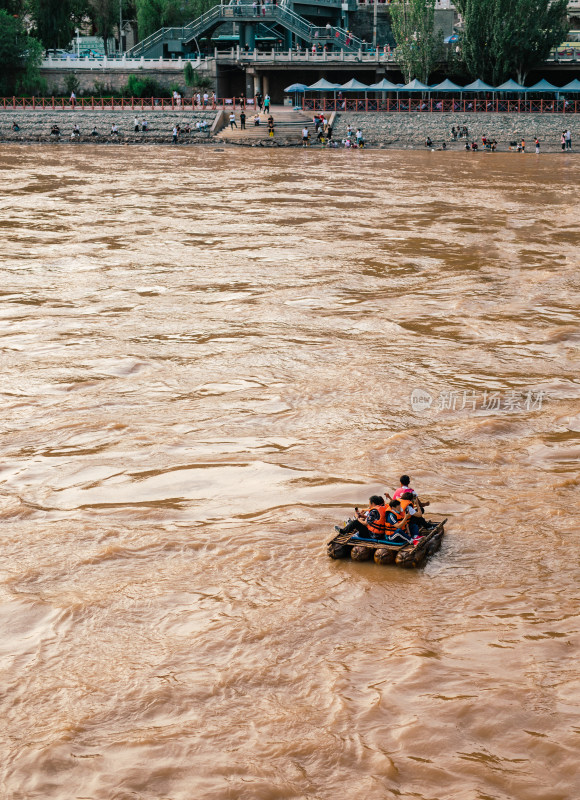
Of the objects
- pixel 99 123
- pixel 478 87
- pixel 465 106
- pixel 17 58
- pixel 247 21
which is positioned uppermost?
pixel 247 21

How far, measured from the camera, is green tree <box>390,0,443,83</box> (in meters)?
52.3

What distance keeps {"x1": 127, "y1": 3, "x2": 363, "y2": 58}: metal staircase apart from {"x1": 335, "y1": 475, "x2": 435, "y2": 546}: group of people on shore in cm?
5415

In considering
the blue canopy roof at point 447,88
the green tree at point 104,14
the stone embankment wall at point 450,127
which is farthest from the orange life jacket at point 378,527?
the green tree at point 104,14

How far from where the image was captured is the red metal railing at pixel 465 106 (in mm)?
47656

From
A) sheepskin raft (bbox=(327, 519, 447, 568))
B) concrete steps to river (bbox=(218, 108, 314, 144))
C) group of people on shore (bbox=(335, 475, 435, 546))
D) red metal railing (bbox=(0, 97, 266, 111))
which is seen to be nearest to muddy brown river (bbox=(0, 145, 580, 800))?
sheepskin raft (bbox=(327, 519, 447, 568))

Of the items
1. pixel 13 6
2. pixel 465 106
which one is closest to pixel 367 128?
pixel 465 106

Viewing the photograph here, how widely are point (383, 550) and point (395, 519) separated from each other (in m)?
0.30

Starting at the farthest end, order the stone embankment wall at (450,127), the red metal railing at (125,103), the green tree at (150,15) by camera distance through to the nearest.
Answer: the green tree at (150,15) → the red metal railing at (125,103) → the stone embankment wall at (450,127)

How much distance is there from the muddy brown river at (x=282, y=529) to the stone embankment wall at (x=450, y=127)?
2764 cm

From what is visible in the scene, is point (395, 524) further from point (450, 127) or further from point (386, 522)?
point (450, 127)

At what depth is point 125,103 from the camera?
54469mm

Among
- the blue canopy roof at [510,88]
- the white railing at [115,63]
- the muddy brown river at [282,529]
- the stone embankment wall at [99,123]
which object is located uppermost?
the white railing at [115,63]

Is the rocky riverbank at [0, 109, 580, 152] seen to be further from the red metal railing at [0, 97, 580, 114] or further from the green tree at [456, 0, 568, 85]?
the green tree at [456, 0, 568, 85]

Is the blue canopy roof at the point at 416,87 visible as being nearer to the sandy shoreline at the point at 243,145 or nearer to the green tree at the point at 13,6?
the sandy shoreline at the point at 243,145
